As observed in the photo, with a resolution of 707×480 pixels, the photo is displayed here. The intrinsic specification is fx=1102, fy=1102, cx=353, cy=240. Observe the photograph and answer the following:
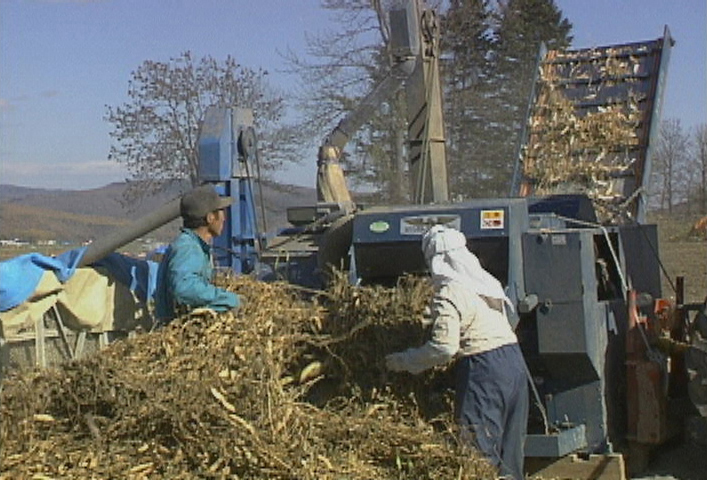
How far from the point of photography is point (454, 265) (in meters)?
5.49

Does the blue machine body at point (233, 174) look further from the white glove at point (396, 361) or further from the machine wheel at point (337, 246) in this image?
the white glove at point (396, 361)

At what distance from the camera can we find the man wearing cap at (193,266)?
19.6ft

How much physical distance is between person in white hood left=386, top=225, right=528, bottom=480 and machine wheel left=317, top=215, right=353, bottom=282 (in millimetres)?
1287

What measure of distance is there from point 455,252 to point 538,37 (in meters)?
25.2

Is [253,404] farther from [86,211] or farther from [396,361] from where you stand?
[86,211]

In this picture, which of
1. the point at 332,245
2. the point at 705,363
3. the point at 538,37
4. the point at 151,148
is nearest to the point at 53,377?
the point at 332,245

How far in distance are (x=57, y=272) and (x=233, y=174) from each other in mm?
2295

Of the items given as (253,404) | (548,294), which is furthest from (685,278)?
(253,404)

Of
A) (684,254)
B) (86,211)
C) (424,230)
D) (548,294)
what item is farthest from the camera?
(86,211)

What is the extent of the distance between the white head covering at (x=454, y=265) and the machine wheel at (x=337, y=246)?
128cm

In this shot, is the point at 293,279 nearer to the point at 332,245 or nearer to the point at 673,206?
the point at 332,245

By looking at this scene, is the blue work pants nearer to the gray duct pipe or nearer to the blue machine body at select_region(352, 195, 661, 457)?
the blue machine body at select_region(352, 195, 661, 457)

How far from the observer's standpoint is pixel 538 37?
1170 inches

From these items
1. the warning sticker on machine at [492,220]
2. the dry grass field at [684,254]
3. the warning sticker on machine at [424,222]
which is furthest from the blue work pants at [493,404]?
the dry grass field at [684,254]
